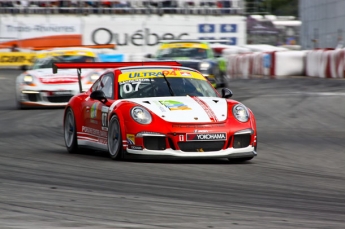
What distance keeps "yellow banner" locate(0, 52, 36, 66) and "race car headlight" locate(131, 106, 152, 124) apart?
3069 cm

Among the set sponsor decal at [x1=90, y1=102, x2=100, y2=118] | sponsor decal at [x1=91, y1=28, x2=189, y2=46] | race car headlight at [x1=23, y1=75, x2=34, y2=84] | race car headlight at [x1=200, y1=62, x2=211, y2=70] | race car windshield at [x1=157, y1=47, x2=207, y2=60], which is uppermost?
sponsor decal at [x1=90, y1=102, x2=100, y2=118]

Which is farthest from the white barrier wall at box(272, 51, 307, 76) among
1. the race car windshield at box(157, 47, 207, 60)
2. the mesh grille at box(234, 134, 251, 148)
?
the mesh grille at box(234, 134, 251, 148)

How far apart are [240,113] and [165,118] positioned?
0.86 meters

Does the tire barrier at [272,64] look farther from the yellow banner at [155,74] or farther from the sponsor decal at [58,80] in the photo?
the yellow banner at [155,74]

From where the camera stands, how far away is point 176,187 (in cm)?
661

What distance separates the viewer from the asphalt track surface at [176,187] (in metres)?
5.14

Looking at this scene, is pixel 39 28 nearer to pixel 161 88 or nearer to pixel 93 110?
pixel 93 110

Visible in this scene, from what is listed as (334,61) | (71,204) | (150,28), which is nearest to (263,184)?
(71,204)

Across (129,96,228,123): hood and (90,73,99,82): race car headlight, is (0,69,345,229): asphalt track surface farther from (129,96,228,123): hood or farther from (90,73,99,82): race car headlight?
(90,73,99,82): race car headlight

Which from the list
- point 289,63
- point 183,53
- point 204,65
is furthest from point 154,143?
point 289,63

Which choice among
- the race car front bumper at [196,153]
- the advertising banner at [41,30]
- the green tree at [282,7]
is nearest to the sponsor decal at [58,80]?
the race car front bumper at [196,153]

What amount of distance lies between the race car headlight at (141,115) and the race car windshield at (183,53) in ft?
41.0

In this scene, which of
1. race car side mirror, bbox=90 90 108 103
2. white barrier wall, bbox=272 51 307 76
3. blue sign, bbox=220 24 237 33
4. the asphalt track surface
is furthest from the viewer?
blue sign, bbox=220 24 237 33

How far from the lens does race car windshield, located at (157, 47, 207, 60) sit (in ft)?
69.1
